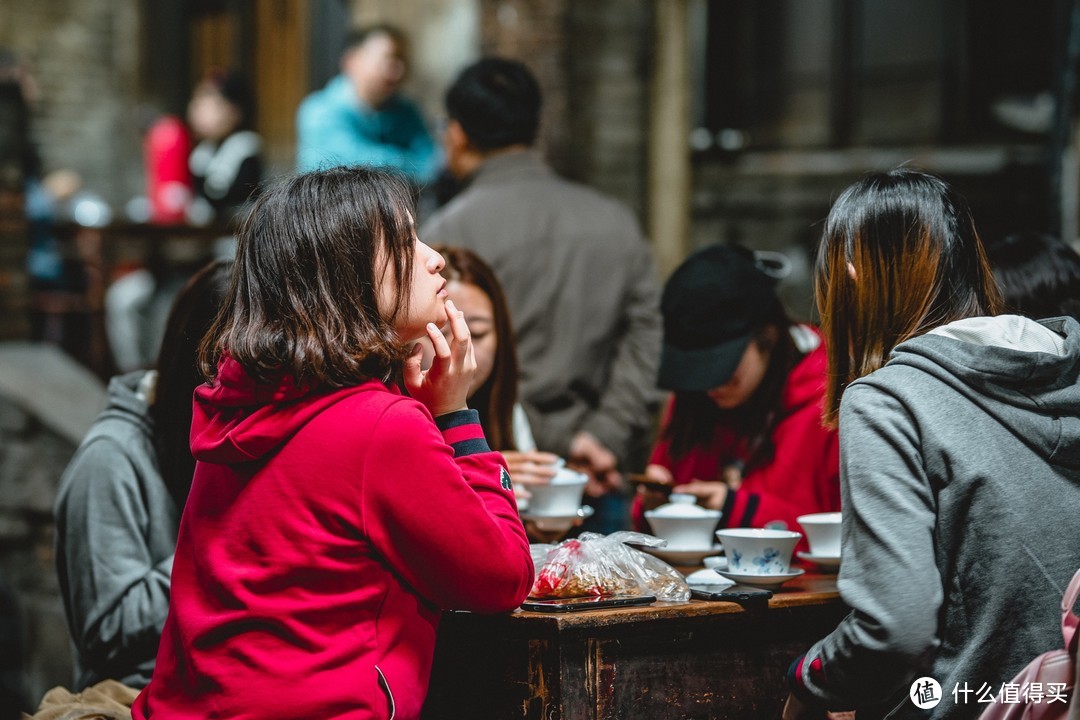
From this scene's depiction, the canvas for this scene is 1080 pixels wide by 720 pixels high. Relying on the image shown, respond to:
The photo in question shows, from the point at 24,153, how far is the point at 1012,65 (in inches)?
228

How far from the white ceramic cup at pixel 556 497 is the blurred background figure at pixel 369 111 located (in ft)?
13.5

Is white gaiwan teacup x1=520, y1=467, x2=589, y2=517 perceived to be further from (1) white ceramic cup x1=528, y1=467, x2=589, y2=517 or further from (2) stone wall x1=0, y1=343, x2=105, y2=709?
(2) stone wall x1=0, y1=343, x2=105, y2=709

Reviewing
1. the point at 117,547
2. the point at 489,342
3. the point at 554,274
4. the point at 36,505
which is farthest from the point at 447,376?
the point at 36,505

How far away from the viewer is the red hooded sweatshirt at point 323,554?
7.38 ft

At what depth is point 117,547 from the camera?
10.3 feet

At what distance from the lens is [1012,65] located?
271 inches

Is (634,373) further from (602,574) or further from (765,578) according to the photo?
(602,574)

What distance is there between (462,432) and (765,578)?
863 millimetres

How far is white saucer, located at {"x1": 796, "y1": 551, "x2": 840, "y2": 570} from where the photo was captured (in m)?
3.18

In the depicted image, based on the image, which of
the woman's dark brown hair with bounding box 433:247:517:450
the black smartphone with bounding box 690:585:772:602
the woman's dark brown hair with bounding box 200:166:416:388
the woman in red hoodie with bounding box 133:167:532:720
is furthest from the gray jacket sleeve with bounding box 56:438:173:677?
the black smartphone with bounding box 690:585:772:602

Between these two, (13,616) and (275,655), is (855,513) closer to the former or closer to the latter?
(275,655)

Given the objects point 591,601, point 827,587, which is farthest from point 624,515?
point 591,601

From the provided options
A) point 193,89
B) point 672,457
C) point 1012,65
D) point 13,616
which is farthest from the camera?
point 193,89

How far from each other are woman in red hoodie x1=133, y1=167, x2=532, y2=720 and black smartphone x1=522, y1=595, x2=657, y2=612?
0.75ft
